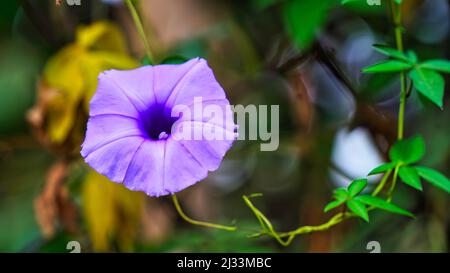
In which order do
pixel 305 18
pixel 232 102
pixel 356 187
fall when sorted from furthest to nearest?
pixel 232 102
pixel 305 18
pixel 356 187

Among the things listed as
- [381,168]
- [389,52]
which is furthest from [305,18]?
[381,168]

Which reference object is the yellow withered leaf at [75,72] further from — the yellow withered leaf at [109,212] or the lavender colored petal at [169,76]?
the lavender colored petal at [169,76]

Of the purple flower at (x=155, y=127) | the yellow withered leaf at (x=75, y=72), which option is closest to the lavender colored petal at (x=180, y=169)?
the purple flower at (x=155, y=127)

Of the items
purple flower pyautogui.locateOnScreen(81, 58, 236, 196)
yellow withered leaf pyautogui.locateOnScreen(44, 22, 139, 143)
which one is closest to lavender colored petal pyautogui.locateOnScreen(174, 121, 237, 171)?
purple flower pyautogui.locateOnScreen(81, 58, 236, 196)

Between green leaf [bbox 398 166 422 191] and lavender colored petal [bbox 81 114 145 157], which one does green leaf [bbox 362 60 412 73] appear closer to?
green leaf [bbox 398 166 422 191]

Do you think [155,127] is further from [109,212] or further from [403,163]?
[109,212]

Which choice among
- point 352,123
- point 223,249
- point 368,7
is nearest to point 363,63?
point 352,123
